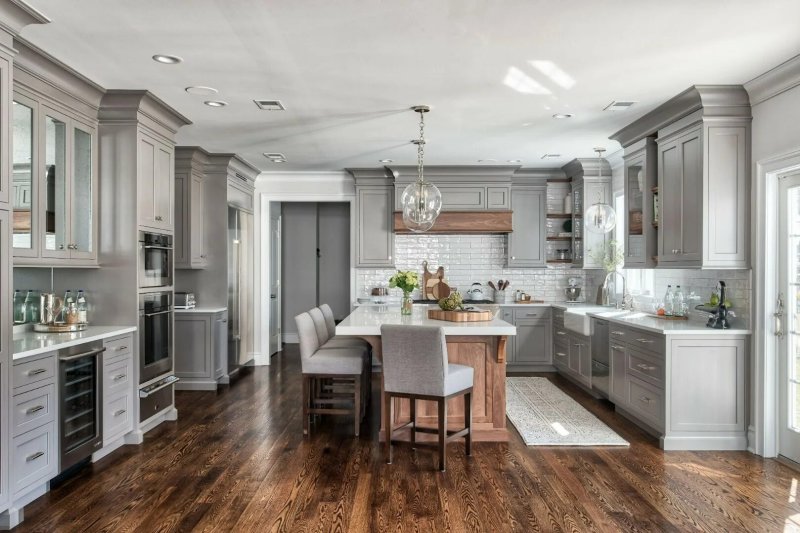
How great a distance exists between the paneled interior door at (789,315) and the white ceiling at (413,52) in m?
0.91

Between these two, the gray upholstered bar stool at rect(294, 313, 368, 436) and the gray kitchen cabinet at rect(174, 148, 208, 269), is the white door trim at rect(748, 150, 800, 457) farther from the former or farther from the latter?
the gray kitchen cabinet at rect(174, 148, 208, 269)

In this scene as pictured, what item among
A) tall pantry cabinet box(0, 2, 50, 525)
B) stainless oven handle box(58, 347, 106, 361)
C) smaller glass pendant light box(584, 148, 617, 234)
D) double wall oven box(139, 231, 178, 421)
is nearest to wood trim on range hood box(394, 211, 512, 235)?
smaller glass pendant light box(584, 148, 617, 234)

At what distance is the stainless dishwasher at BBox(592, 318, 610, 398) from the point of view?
17.6 ft

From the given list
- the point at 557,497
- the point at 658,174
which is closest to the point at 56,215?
the point at 557,497

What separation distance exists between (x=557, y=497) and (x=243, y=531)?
5.75 ft

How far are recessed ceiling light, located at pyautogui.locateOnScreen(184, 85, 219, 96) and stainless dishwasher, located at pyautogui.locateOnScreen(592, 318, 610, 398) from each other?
3964 millimetres

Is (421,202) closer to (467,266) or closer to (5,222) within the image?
(5,222)

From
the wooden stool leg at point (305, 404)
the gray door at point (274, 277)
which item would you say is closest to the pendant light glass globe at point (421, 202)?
the wooden stool leg at point (305, 404)

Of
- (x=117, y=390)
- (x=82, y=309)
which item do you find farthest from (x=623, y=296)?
(x=82, y=309)

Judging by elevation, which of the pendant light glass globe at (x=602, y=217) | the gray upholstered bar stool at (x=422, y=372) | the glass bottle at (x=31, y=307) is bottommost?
the gray upholstered bar stool at (x=422, y=372)

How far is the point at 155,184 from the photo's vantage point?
4.60m

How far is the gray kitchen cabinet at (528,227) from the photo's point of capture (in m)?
7.44

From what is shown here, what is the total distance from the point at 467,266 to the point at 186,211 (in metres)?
3.65

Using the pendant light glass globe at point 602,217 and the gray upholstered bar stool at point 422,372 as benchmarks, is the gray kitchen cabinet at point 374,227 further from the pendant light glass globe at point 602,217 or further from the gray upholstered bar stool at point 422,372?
the gray upholstered bar stool at point 422,372
